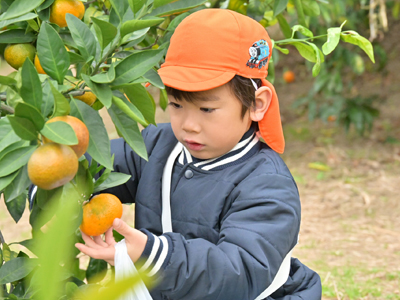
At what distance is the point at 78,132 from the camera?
0.74m

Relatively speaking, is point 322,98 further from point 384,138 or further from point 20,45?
point 20,45

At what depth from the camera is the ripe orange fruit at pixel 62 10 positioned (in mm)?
950

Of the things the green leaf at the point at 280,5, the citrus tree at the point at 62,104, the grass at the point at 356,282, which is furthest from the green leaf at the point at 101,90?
the grass at the point at 356,282

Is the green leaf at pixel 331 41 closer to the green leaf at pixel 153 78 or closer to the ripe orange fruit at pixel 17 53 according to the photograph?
the green leaf at pixel 153 78

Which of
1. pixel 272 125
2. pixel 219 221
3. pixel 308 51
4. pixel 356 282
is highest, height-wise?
pixel 308 51

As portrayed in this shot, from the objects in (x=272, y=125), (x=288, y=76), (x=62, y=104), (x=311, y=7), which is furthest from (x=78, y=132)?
Answer: (x=288, y=76)

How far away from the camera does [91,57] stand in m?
0.84

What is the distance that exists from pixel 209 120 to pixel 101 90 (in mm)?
373

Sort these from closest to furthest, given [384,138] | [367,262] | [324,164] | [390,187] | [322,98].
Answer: [367,262]
[390,187]
[324,164]
[384,138]
[322,98]

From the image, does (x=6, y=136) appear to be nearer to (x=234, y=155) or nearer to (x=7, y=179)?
(x=7, y=179)

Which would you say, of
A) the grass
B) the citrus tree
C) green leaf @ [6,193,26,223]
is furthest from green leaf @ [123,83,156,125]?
the grass

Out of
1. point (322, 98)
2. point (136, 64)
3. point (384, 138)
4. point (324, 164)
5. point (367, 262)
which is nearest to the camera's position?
point (136, 64)

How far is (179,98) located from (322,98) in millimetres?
3486

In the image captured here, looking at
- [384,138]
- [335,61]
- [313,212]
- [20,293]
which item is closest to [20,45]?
[20,293]
